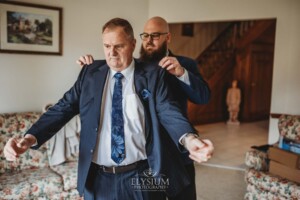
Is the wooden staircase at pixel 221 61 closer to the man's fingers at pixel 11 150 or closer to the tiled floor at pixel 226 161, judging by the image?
the tiled floor at pixel 226 161

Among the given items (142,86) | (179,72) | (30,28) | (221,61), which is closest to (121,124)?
(142,86)

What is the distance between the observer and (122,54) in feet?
4.65

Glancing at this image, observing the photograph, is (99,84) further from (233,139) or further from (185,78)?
(233,139)

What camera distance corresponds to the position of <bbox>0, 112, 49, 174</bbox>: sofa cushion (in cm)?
297

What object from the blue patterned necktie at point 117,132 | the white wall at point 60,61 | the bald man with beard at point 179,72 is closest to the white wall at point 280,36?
the white wall at point 60,61

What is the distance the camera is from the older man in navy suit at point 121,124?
1.40 meters

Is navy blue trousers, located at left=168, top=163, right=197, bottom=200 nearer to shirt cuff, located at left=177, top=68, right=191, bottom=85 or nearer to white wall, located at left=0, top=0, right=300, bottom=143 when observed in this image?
shirt cuff, located at left=177, top=68, right=191, bottom=85

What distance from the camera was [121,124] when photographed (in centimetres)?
140

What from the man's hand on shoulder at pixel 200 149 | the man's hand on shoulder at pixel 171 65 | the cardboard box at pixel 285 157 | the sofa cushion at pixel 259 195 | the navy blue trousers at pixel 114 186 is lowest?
the sofa cushion at pixel 259 195

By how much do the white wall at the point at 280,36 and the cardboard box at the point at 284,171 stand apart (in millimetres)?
949

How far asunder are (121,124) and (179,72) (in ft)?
1.38

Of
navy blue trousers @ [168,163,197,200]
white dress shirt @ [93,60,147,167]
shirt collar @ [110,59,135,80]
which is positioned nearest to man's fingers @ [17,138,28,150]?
white dress shirt @ [93,60,147,167]

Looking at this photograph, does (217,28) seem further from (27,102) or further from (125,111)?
(125,111)

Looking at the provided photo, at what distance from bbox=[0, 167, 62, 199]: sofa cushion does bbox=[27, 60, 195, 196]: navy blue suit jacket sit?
4.47ft
